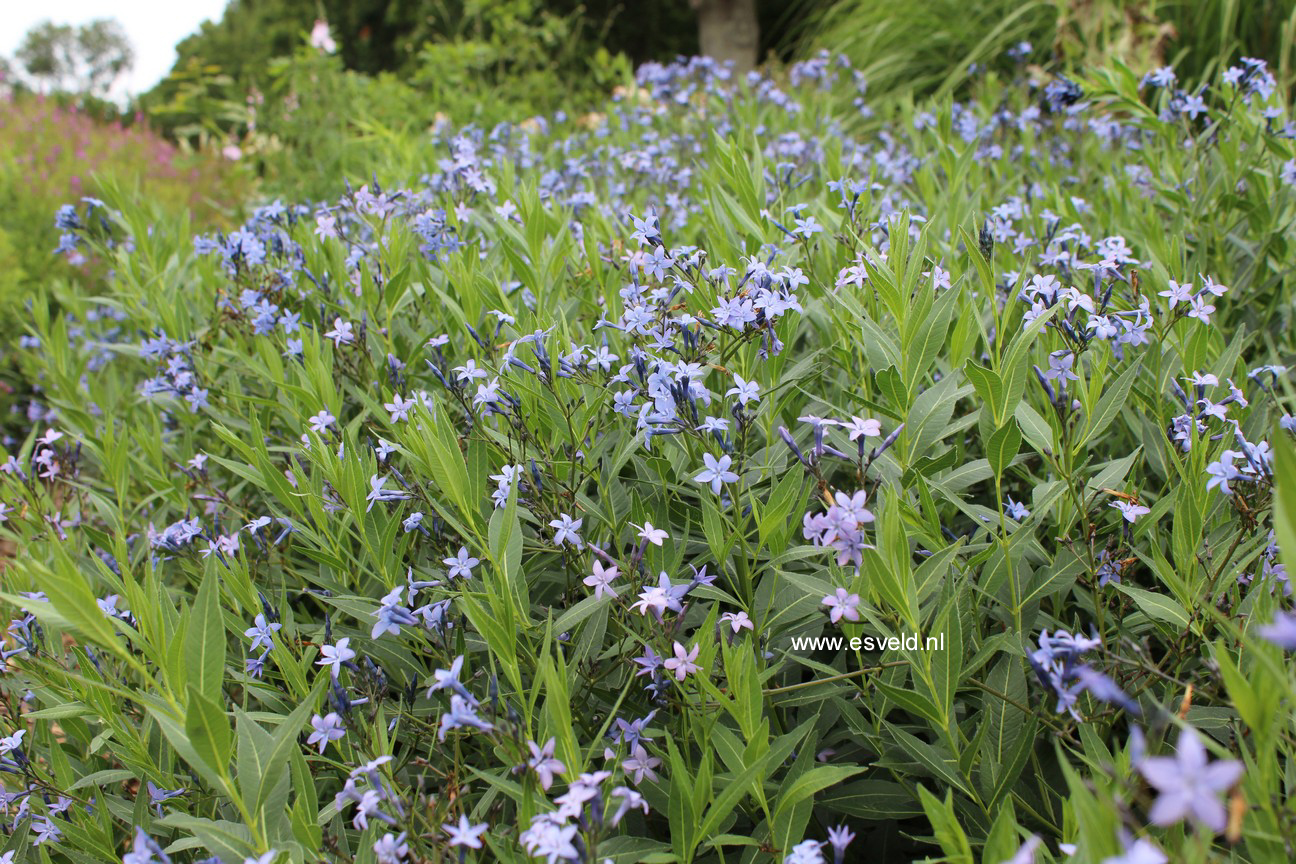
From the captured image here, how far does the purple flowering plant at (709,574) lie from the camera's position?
1.49 m

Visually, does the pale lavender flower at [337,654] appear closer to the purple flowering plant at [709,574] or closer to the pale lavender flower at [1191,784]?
the purple flowering plant at [709,574]

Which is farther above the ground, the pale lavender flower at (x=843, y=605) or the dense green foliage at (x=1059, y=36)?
the dense green foliage at (x=1059, y=36)

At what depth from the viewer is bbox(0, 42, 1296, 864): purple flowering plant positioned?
1492 mm

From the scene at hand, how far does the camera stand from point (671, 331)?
2141mm

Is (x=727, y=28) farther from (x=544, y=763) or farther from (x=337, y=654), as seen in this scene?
(x=544, y=763)

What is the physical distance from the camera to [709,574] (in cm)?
222

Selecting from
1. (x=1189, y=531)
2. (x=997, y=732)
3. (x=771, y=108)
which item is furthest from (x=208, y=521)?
(x=771, y=108)

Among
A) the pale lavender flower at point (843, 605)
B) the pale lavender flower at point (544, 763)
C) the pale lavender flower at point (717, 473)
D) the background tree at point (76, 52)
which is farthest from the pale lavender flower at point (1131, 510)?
the background tree at point (76, 52)

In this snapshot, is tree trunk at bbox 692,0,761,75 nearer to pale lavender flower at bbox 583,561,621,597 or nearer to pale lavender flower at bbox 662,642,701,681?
pale lavender flower at bbox 583,561,621,597

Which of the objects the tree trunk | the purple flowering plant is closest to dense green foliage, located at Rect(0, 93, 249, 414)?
the purple flowering plant

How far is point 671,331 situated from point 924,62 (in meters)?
8.01

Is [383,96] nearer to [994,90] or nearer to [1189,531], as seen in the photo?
[994,90]

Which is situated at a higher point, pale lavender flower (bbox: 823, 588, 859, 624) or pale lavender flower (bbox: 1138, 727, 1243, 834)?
pale lavender flower (bbox: 1138, 727, 1243, 834)

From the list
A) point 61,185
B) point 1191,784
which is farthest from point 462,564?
point 61,185
